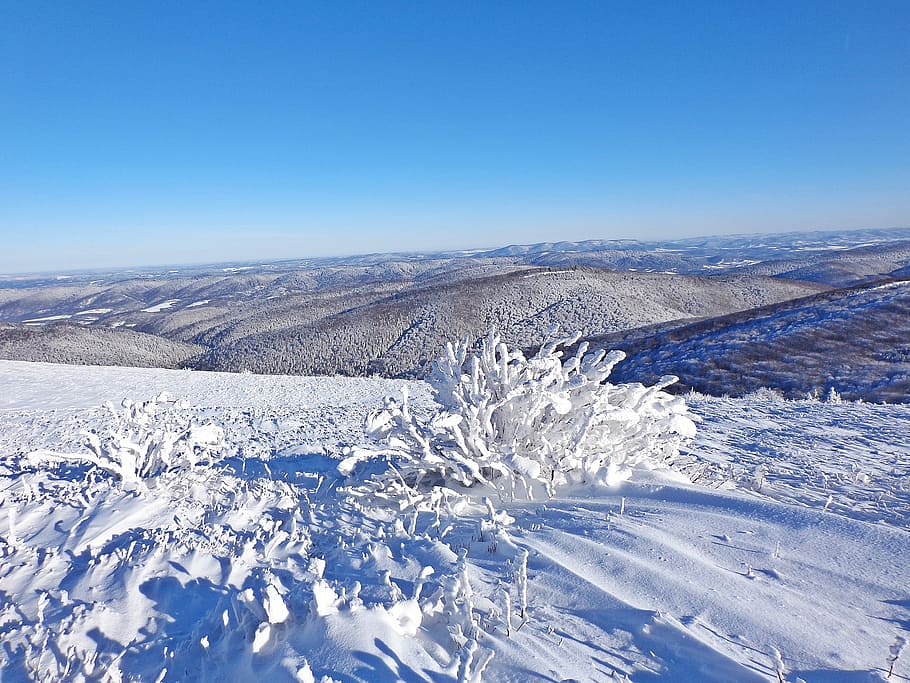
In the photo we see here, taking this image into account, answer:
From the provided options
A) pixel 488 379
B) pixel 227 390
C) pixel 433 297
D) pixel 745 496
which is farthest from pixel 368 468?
pixel 433 297

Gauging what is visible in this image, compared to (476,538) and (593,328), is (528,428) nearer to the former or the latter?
(476,538)

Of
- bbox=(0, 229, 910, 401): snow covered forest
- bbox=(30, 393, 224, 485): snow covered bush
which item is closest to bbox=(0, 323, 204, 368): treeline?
bbox=(0, 229, 910, 401): snow covered forest

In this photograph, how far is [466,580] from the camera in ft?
7.49

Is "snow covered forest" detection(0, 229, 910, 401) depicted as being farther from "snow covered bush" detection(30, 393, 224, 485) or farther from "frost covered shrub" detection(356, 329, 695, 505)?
"snow covered bush" detection(30, 393, 224, 485)

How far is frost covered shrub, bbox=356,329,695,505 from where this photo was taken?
437 centimetres

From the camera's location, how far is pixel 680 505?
11.7ft

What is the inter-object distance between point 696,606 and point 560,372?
9.49 feet

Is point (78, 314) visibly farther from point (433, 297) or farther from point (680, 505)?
point (680, 505)

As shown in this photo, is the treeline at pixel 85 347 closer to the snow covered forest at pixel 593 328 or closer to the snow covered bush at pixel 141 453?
the snow covered forest at pixel 593 328

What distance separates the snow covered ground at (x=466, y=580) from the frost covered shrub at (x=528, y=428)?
1.18 ft

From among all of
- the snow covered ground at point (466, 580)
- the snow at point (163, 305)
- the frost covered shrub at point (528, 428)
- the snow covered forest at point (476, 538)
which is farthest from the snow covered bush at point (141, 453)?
the snow at point (163, 305)

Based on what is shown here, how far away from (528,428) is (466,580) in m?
2.56

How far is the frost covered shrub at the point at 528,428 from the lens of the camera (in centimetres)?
437

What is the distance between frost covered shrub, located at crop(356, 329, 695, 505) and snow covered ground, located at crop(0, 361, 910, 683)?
36 cm
